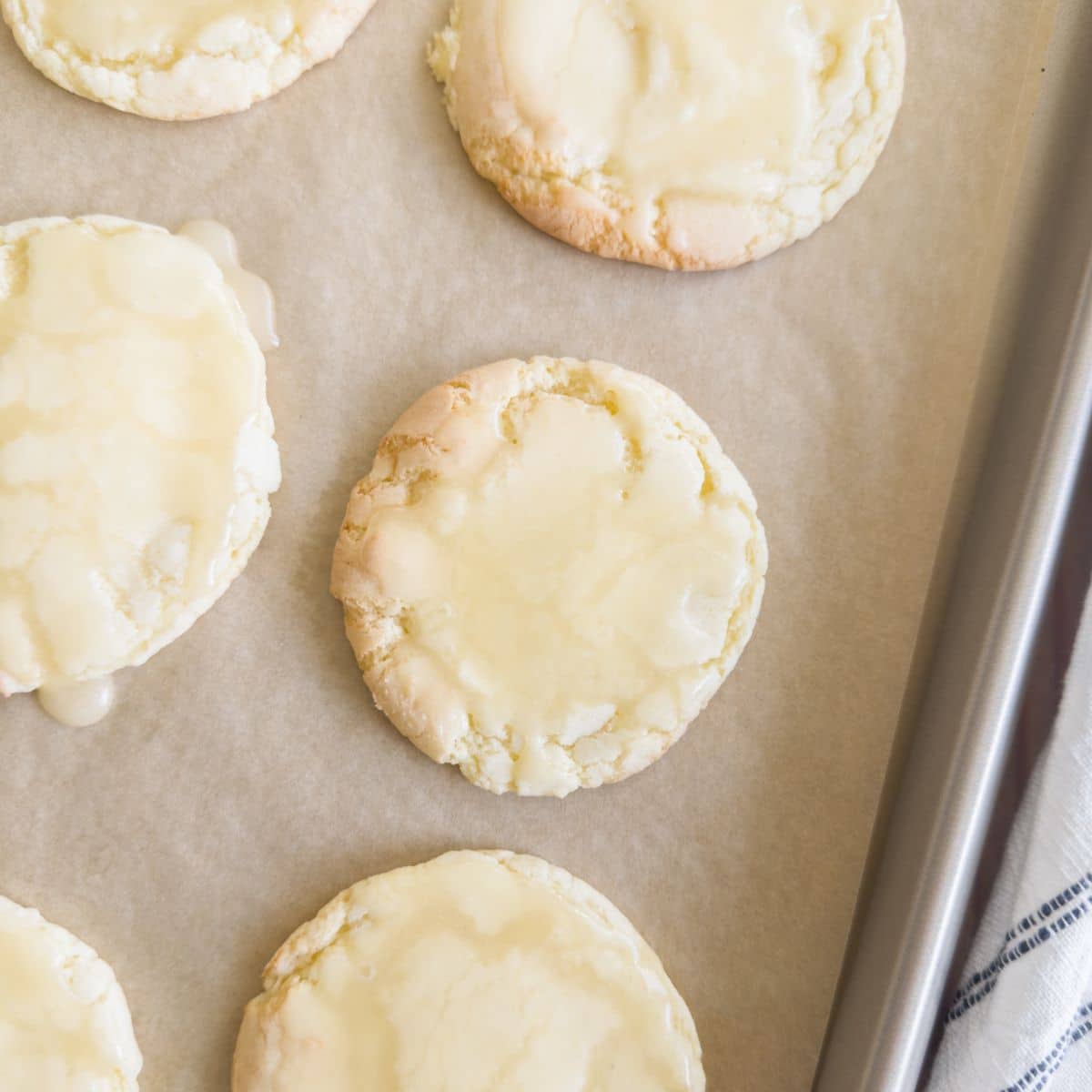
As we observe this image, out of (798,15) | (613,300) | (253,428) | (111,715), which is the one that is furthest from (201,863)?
(798,15)

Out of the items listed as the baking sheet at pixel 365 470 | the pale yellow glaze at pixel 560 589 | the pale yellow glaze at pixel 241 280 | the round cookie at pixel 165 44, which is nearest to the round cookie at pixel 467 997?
the baking sheet at pixel 365 470

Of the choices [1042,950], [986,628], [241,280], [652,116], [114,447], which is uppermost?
[652,116]

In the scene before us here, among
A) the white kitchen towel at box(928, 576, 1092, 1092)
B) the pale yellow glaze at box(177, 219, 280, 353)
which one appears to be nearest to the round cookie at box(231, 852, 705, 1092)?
the white kitchen towel at box(928, 576, 1092, 1092)

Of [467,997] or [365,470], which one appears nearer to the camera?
[467,997]

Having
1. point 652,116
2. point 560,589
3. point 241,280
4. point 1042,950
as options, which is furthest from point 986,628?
point 241,280

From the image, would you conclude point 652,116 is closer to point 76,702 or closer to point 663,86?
point 663,86

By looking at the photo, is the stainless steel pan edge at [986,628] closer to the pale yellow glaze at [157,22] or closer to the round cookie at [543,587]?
the round cookie at [543,587]

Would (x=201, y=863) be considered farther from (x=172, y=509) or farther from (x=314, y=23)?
(x=314, y=23)
